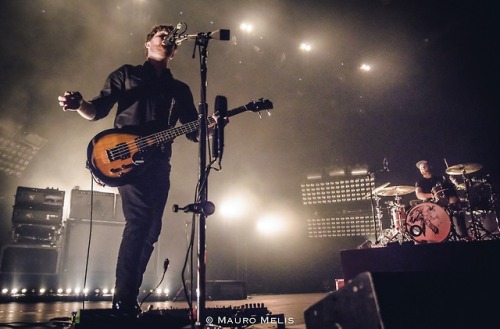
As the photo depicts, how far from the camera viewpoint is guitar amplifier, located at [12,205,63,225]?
6.07m

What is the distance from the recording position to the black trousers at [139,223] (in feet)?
7.39

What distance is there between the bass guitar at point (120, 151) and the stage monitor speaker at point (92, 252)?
454cm

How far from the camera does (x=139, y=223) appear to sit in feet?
7.79

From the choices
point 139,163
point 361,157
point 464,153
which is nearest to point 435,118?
point 464,153

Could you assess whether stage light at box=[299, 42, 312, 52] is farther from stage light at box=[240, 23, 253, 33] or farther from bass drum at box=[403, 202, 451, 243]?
bass drum at box=[403, 202, 451, 243]

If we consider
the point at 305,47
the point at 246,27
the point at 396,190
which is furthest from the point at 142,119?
the point at 305,47

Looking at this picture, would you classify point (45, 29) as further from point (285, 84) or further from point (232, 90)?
point (285, 84)

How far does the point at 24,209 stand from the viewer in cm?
615

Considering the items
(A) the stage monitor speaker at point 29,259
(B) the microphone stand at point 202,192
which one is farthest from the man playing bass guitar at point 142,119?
(A) the stage monitor speaker at point 29,259

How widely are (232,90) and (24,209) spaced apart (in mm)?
5402

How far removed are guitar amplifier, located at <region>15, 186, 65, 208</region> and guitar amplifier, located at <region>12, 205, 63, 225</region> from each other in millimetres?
75

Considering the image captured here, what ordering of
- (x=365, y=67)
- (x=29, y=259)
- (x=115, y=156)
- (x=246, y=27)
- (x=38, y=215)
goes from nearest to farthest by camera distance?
1. (x=115, y=156)
2. (x=29, y=259)
3. (x=38, y=215)
4. (x=246, y=27)
5. (x=365, y=67)

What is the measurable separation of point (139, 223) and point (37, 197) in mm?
5044

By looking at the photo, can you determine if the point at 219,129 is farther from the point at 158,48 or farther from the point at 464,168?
the point at 464,168
